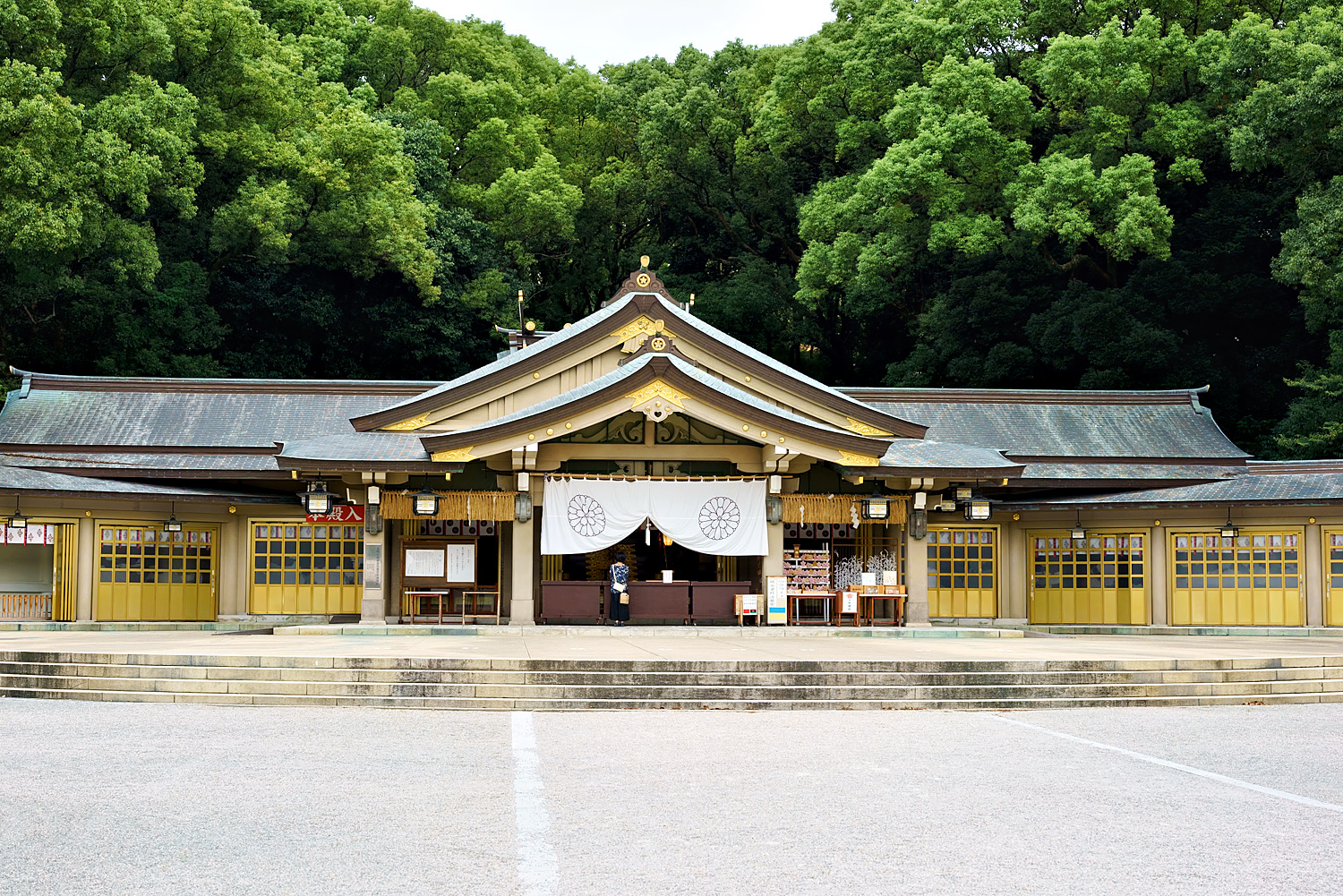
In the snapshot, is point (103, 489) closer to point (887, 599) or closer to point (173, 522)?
point (173, 522)

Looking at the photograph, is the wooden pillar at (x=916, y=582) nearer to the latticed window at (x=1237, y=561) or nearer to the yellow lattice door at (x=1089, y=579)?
the yellow lattice door at (x=1089, y=579)

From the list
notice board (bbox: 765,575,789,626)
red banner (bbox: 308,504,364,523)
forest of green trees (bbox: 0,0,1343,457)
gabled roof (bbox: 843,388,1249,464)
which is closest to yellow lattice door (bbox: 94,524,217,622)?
red banner (bbox: 308,504,364,523)

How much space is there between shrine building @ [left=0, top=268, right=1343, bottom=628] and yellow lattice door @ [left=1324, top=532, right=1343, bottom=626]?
47 millimetres

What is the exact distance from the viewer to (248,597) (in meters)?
22.6

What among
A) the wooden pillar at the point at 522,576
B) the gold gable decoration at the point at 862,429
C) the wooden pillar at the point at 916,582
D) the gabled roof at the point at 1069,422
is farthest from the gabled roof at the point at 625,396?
the gabled roof at the point at 1069,422

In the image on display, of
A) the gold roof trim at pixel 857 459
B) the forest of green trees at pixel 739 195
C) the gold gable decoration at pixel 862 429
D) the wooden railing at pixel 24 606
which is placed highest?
the forest of green trees at pixel 739 195

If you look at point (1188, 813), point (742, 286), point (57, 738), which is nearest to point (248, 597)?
point (57, 738)

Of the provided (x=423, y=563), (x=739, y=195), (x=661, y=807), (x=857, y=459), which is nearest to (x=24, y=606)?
(x=423, y=563)

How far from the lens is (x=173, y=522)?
22531 mm

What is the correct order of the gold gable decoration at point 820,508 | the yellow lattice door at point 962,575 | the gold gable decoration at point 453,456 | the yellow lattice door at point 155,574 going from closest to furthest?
the gold gable decoration at point 453,456, the gold gable decoration at point 820,508, the yellow lattice door at point 155,574, the yellow lattice door at point 962,575

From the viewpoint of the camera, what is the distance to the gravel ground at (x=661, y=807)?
611 centimetres

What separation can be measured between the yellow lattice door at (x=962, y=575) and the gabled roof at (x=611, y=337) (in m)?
2.98

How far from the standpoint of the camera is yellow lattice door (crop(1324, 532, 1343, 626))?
→ 21.8 meters

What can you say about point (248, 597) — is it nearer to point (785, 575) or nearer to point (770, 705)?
point (785, 575)
